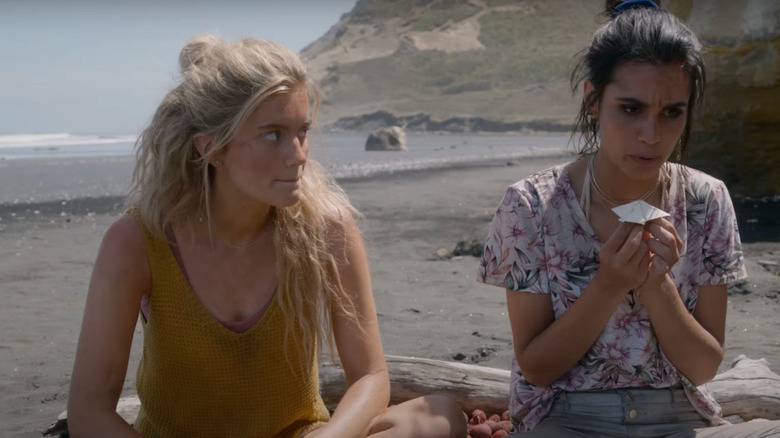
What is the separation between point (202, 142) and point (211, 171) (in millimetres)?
167

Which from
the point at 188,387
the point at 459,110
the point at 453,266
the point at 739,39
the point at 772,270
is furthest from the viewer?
the point at 459,110

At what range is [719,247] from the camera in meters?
3.22

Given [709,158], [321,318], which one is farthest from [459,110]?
[321,318]

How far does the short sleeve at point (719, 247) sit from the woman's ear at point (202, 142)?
5.53 feet

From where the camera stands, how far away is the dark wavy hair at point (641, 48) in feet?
9.95

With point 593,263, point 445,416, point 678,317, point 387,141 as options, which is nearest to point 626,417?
point 678,317

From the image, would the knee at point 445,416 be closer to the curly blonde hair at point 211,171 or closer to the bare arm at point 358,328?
the bare arm at point 358,328

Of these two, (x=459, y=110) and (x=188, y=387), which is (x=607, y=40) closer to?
(x=188, y=387)

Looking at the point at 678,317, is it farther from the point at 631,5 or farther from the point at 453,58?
the point at 453,58

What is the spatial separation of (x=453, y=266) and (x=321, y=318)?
17.6 feet

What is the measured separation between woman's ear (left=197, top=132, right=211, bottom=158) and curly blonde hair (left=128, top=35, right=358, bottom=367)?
2 cm

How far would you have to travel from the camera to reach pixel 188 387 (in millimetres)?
3309

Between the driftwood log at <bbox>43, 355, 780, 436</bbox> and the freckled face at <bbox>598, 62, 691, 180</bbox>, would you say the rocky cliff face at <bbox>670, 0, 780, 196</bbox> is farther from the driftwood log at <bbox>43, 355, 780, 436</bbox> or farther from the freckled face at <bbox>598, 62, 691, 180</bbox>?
the freckled face at <bbox>598, 62, 691, 180</bbox>

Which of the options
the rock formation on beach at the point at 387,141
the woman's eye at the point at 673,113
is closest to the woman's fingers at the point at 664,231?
the woman's eye at the point at 673,113
